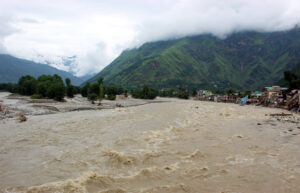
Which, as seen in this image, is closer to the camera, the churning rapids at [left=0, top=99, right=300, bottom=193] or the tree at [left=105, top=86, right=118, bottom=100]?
the churning rapids at [left=0, top=99, right=300, bottom=193]

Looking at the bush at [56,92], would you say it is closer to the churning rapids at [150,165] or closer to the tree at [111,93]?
the tree at [111,93]

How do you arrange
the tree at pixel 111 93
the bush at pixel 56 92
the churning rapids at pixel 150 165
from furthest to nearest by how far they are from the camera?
the tree at pixel 111 93 < the bush at pixel 56 92 < the churning rapids at pixel 150 165

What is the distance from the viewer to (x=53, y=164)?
14.2 metres

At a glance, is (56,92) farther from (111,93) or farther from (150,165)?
(150,165)

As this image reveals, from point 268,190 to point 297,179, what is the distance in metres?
2.56

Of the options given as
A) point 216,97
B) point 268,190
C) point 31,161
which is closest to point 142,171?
point 268,190

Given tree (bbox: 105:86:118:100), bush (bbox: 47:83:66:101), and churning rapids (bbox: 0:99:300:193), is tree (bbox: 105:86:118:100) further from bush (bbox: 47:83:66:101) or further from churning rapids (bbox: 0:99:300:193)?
churning rapids (bbox: 0:99:300:193)

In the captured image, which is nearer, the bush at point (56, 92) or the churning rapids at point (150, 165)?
the churning rapids at point (150, 165)

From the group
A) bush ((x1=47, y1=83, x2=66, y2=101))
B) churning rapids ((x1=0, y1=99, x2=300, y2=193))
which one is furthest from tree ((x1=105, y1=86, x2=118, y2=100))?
churning rapids ((x1=0, y1=99, x2=300, y2=193))

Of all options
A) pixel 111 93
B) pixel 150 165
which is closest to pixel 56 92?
pixel 111 93

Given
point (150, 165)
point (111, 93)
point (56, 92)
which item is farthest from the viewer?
point (111, 93)

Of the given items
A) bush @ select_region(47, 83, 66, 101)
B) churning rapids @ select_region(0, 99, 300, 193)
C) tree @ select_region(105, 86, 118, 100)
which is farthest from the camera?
tree @ select_region(105, 86, 118, 100)

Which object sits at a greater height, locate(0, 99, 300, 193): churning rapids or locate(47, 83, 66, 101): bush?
locate(47, 83, 66, 101): bush

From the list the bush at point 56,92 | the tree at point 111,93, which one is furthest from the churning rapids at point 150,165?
the tree at point 111,93
